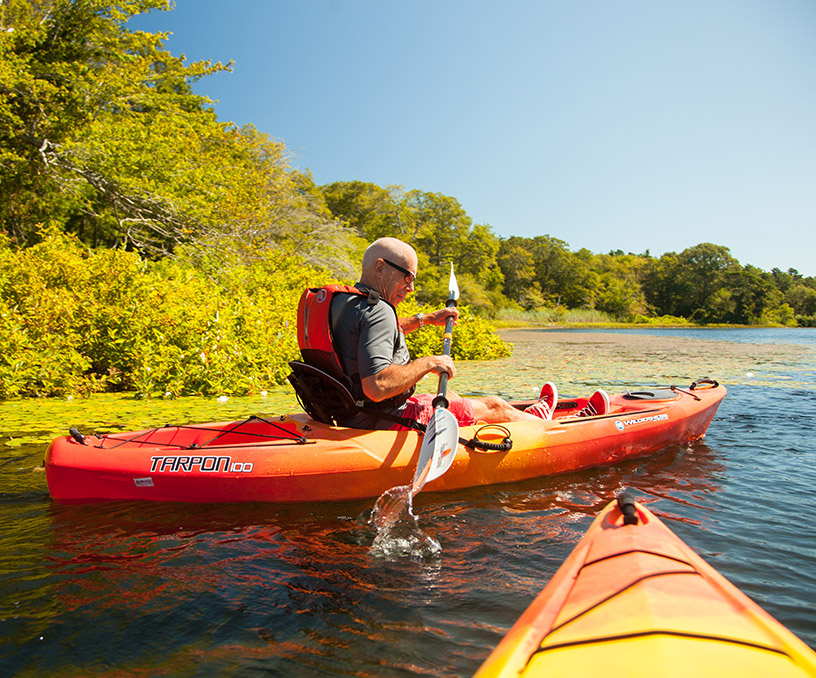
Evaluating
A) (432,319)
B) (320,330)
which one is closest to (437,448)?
(320,330)

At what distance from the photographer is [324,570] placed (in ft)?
8.27

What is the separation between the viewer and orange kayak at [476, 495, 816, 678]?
1210 millimetres

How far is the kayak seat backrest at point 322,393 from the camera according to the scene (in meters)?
3.31

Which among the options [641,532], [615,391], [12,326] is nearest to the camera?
[641,532]

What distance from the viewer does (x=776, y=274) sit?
76.1 metres

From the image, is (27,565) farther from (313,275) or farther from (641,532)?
(313,275)

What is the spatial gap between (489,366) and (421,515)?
26.2ft

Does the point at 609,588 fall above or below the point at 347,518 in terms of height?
above

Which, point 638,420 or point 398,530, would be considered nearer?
point 398,530

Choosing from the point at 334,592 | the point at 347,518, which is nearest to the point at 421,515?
the point at 347,518

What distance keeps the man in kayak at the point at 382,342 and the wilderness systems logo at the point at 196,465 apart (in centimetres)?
72

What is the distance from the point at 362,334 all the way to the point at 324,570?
4.15ft

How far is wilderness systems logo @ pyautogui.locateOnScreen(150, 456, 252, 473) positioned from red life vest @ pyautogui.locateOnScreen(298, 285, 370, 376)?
29.5 inches

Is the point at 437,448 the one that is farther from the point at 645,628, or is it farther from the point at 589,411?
the point at 589,411
